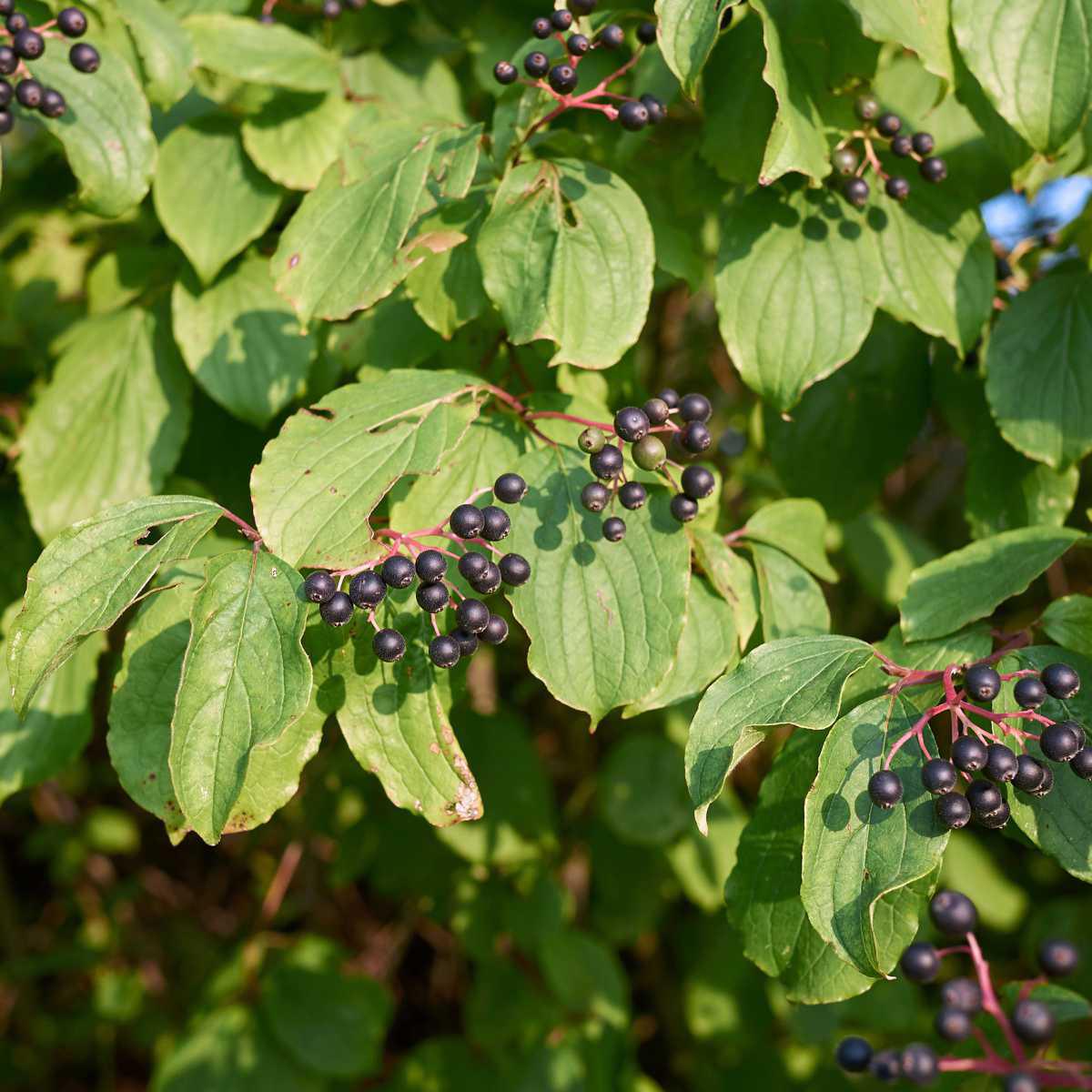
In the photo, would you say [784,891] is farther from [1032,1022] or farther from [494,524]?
[494,524]

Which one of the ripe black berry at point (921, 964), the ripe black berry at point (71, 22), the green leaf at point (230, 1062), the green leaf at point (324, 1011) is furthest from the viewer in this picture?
the green leaf at point (324, 1011)

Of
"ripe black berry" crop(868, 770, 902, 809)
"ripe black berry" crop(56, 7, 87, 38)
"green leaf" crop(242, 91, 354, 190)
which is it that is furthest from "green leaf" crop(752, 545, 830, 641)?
"ripe black berry" crop(56, 7, 87, 38)

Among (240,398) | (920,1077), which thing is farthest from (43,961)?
(920,1077)

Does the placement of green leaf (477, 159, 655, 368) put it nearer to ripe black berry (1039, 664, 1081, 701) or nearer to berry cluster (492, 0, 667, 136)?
berry cluster (492, 0, 667, 136)

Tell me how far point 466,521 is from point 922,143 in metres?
1.28

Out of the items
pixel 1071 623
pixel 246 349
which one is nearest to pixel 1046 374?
pixel 1071 623

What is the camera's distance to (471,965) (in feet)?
14.1

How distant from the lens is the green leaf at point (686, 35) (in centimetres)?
164

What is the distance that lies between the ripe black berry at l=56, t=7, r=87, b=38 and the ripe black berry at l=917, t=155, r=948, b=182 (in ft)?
5.55

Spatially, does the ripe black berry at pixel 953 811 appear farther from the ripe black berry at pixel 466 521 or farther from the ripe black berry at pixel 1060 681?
the ripe black berry at pixel 466 521

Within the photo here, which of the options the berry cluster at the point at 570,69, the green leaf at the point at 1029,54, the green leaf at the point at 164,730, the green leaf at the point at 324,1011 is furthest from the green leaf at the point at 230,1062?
→ the green leaf at the point at 1029,54

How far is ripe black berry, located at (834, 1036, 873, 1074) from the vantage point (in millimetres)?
2053

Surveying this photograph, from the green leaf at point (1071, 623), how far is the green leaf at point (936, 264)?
68 centimetres

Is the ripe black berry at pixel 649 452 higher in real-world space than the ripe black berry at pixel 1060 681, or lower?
higher
